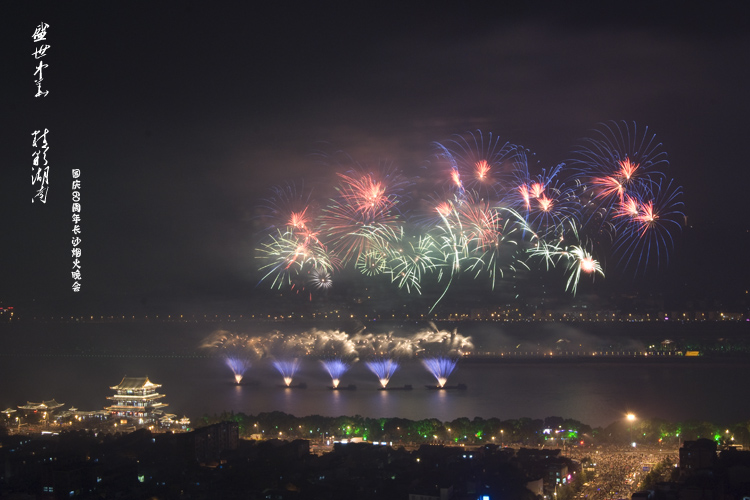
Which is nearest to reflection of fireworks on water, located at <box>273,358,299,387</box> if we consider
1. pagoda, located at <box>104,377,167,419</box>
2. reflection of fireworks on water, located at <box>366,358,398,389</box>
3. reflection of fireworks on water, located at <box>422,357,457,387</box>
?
reflection of fireworks on water, located at <box>366,358,398,389</box>

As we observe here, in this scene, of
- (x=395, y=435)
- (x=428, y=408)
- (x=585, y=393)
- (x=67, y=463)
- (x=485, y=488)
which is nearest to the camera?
(x=485, y=488)

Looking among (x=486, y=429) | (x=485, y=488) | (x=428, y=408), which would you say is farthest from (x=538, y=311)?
(x=485, y=488)

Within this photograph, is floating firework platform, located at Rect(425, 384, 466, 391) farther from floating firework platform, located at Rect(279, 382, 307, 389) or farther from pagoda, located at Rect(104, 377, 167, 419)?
pagoda, located at Rect(104, 377, 167, 419)

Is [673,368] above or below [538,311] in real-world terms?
below

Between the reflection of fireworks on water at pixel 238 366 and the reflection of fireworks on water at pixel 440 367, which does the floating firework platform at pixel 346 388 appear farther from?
the reflection of fireworks on water at pixel 238 366

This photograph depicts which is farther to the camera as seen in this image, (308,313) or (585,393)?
(308,313)

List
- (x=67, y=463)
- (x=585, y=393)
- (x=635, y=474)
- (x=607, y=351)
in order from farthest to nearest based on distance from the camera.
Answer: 1. (x=607, y=351)
2. (x=585, y=393)
3. (x=635, y=474)
4. (x=67, y=463)

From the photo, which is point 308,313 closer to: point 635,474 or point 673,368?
point 673,368
